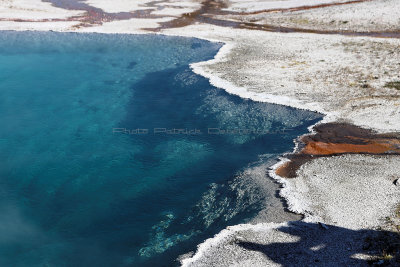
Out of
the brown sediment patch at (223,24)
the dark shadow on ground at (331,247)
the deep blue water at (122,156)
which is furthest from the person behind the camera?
the brown sediment patch at (223,24)

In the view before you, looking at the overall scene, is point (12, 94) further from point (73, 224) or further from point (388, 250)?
point (388, 250)

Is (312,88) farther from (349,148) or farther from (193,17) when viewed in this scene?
(193,17)

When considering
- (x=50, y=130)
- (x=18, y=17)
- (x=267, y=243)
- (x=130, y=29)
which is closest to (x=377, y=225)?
(x=267, y=243)

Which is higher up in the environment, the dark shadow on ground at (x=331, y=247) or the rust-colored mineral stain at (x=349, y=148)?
the rust-colored mineral stain at (x=349, y=148)

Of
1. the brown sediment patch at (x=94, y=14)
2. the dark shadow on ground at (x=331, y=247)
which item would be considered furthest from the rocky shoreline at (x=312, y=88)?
the brown sediment patch at (x=94, y=14)

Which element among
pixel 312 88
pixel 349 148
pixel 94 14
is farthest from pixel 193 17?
pixel 349 148

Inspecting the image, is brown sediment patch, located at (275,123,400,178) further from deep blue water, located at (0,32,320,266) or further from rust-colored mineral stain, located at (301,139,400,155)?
deep blue water, located at (0,32,320,266)

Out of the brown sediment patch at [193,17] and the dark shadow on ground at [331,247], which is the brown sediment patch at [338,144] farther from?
the brown sediment patch at [193,17]
